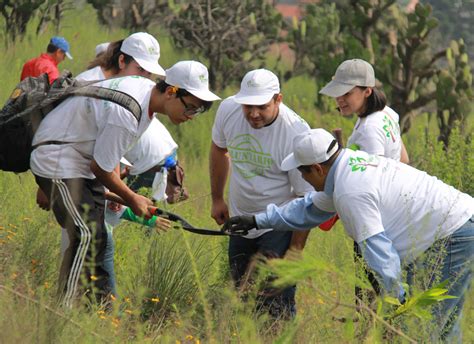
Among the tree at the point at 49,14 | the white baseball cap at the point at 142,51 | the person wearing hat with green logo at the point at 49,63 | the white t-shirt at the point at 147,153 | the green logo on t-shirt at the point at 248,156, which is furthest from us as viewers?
the tree at the point at 49,14

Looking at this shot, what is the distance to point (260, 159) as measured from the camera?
20.9ft

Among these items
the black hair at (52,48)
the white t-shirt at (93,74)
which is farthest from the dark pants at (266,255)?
the black hair at (52,48)

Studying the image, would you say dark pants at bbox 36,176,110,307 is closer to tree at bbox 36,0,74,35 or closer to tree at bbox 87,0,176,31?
tree at bbox 36,0,74,35

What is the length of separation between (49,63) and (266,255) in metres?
6.04

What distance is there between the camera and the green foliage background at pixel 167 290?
14.8 ft

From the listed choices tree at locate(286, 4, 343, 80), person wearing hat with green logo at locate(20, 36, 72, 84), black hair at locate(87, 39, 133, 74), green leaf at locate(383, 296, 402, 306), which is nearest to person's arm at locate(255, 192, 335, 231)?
green leaf at locate(383, 296, 402, 306)

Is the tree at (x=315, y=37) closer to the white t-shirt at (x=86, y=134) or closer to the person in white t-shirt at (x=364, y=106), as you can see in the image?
the person in white t-shirt at (x=364, y=106)

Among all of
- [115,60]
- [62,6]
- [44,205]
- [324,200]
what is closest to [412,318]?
[324,200]

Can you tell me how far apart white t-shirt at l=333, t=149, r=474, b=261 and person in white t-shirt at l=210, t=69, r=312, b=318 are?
99cm

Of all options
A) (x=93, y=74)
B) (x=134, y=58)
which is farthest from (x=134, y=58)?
(x=93, y=74)

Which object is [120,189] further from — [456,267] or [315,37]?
[315,37]

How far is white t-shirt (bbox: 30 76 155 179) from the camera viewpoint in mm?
5570

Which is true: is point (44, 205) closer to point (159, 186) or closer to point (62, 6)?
point (159, 186)

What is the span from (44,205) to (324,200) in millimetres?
1603
